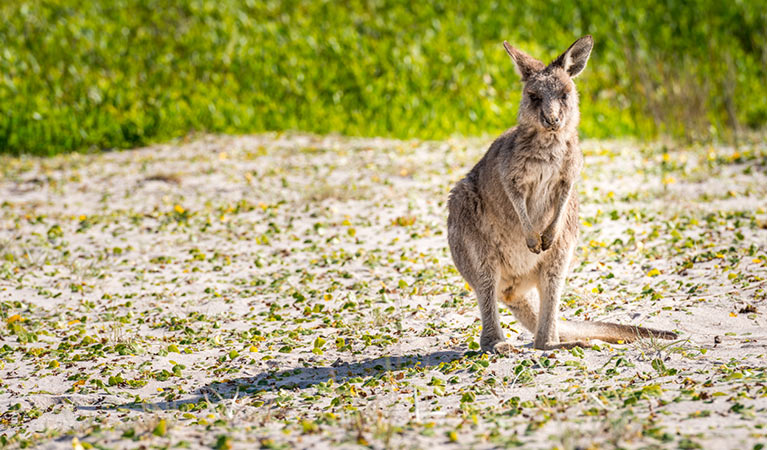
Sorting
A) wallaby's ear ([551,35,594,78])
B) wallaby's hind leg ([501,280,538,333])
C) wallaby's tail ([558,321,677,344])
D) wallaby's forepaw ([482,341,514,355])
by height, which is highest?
wallaby's ear ([551,35,594,78])

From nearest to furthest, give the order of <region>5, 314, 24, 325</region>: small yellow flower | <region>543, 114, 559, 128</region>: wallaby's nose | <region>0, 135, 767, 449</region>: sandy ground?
1. <region>0, 135, 767, 449</region>: sandy ground
2. <region>543, 114, 559, 128</region>: wallaby's nose
3. <region>5, 314, 24, 325</region>: small yellow flower

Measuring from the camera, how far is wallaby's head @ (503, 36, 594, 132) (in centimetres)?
428

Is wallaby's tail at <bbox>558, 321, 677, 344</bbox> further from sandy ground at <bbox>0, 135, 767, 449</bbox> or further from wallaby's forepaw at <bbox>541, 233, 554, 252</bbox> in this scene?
wallaby's forepaw at <bbox>541, 233, 554, 252</bbox>

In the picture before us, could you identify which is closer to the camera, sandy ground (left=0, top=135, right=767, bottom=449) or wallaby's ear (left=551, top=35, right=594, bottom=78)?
sandy ground (left=0, top=135, right=767, bottom=449)

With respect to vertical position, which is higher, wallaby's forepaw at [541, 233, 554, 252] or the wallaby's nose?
the wallaby's nose

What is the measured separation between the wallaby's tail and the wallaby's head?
1116mm

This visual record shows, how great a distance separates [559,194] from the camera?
453cm

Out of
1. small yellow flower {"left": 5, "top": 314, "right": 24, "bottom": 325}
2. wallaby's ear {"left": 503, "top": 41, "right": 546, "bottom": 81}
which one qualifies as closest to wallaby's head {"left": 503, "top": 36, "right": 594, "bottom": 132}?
wallaby's ear {"left": 503, "top": 41, "right": 546, "bottom": 81}

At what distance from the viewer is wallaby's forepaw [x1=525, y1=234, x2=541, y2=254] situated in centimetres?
441

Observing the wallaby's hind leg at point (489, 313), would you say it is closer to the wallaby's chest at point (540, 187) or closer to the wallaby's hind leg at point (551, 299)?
the wallaby's hind leg at point (551, 299)

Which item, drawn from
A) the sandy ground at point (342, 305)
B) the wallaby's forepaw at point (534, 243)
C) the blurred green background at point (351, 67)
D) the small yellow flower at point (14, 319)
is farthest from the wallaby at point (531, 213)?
the blurred green background at point (351, 67)

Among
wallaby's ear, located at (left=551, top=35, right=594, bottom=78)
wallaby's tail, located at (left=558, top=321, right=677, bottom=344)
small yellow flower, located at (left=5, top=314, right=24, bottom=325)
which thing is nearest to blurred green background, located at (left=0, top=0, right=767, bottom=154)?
small yellow flower, located at (left=5, top=314, right=24, bottom=325)

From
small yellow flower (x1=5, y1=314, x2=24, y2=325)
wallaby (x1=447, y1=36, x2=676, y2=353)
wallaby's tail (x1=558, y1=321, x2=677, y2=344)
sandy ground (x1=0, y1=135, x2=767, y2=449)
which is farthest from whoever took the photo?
small yellow flower (x1=5, y1=314, x2=24, y2=325)

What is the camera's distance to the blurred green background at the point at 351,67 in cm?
1076
